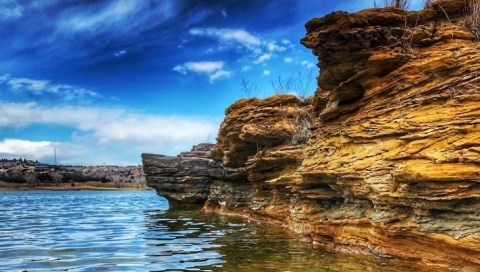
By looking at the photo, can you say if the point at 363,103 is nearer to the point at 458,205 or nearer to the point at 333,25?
the point at 333,25

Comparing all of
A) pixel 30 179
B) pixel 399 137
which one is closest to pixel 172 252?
pixel 399 137

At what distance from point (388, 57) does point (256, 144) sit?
17566 millimetres

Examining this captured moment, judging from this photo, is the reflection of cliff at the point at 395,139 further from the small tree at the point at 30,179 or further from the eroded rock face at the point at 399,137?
the small tree at the point at 30,179

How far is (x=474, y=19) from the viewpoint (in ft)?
46.1

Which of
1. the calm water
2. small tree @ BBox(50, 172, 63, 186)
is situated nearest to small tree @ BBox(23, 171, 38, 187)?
small tree @ BBox(50, 172, 63, 186)

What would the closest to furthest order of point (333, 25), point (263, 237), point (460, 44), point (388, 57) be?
point (460, 44)
point (388, 57)
point (333, 25)
point (263, 237)

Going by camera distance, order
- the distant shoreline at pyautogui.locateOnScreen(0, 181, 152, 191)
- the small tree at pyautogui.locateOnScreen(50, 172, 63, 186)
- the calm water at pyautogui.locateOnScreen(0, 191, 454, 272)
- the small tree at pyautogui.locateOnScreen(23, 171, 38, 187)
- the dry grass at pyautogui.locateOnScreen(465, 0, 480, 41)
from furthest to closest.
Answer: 1. the small tree at pyautogui.locateOnScreen(50, 172, 63, 186)
2. the small tree at pyautogui.locateOnScreen(23, 171, 38, 187)
3. the distant shoreline at pyautogui.locateOnScreen(0, 181, 152, 191)
4. the dry grass at pyautogui.locateOnScreen(465, 0, 480, 41)
5. the calm water at pyautogui.locateOnScreen(0, 191, 454, 272)

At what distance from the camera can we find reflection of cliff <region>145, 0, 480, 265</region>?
11398 millimetres

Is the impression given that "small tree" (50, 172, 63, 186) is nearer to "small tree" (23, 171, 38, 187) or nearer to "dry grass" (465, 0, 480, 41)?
"small tree" (23, 171, 38, 187)

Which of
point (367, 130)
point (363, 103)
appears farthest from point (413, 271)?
point (363, 103)

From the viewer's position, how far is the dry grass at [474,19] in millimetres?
13922

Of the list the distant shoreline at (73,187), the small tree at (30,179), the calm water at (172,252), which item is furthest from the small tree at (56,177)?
the calm water at (172,252)

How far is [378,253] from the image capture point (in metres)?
14.1

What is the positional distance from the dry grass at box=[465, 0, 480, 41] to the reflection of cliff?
0.20 meters
